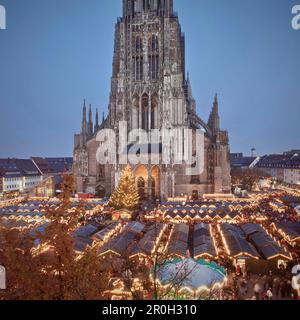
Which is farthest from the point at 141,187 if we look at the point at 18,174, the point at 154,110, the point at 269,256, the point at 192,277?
the point at 192,277

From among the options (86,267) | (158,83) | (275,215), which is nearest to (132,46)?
(158,83)

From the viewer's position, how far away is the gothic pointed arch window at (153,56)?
1692 inches

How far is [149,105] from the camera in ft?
138

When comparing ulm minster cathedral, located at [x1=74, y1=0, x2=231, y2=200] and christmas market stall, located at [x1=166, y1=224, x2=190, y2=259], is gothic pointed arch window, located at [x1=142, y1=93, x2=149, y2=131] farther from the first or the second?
christmas market stall, located at [x1=166, y1=224, x2=190, y2=259]

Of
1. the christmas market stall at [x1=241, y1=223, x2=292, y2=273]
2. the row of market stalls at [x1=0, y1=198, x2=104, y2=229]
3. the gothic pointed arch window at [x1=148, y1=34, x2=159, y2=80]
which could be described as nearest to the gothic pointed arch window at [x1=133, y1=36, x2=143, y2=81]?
the gothic pointed arch window at [x1=148, y1=34, x2=159, y2=80]

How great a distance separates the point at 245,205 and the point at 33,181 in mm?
44575

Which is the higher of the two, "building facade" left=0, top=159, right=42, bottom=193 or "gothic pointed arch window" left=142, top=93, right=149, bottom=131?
"gothic pointed arch window" left=142, top=93, right=149, bottom=131

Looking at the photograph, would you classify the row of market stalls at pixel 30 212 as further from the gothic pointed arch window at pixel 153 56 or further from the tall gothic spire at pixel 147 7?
the tall gothic spire at pixel 147 7

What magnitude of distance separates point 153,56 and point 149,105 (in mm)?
6815

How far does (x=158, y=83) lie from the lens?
42125 millimetres

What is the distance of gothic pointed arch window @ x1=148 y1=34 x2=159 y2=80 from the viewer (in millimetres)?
42984

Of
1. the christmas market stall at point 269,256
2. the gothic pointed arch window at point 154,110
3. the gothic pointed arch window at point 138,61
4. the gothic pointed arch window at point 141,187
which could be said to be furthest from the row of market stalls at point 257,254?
the gothic pointed arch window at point 138,61

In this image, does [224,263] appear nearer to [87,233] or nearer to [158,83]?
[87,233]

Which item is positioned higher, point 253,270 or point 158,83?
point 158,83
